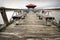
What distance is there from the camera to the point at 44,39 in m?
2.07

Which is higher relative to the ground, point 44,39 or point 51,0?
point 51,0

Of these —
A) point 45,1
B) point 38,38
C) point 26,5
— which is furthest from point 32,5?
point 38,38

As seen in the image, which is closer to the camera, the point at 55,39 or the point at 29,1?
the point at 55,39

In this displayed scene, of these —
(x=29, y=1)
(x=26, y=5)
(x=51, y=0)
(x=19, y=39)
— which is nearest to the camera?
(x=19, y=39)

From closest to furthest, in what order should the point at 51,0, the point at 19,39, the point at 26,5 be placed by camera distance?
the point at 19,39 → the point at 26,5 → the point at 51,0

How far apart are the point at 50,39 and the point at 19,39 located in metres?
0.49

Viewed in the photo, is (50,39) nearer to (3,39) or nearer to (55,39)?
(55,39)

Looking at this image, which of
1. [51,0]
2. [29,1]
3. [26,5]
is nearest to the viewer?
[26,5]

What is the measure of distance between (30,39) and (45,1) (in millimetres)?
19155

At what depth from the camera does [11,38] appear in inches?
83.6

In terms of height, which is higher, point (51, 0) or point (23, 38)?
point (51, 0)

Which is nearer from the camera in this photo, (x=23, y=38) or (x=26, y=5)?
(x=23, y=38)

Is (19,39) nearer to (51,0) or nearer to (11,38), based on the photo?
(11,38)

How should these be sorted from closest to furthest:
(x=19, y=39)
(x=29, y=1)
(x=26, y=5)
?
(x=19, y=39) < (x=26, y=5) < (x=29, y=1)
